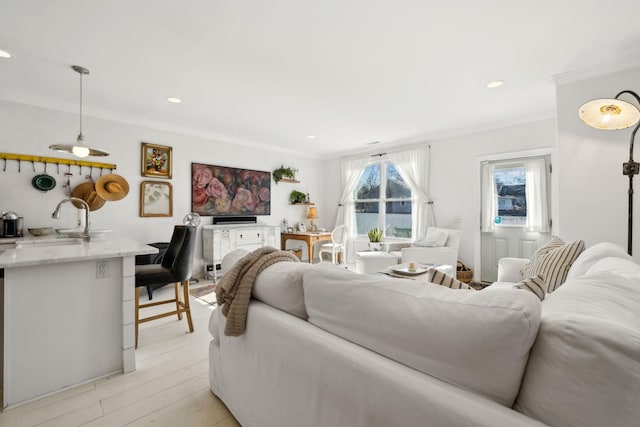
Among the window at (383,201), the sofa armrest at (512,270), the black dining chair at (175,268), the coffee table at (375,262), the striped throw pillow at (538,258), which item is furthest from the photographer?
the window at (383,201)

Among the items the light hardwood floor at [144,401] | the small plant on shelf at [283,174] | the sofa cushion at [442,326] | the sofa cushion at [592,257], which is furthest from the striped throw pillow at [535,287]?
the small plant on shelf at [283,174]

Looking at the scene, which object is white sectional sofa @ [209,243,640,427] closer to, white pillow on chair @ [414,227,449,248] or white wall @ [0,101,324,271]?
white pillow on chair @ [414,227,449,248]

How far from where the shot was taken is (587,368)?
572 millimetres

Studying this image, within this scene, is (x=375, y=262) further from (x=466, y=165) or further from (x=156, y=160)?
(x=156, y=160)

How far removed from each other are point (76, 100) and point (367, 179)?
4.69m

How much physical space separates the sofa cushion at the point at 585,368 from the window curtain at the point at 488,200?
384 cm

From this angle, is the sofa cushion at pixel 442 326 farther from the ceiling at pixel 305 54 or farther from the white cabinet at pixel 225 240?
the white cabinet at pixel 225 240

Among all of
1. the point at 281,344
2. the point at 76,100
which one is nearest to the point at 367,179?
the point at 76,100

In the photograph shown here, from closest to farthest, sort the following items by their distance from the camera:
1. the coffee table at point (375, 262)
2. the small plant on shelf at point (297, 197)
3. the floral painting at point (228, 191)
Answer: the coffee table at point (375, 262), the floral painting at point (228, 191), the small plant on shelf at point (297, 197)

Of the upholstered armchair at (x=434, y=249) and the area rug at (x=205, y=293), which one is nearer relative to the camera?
the area rug at (x=205, y=293)

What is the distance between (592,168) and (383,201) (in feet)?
10.8

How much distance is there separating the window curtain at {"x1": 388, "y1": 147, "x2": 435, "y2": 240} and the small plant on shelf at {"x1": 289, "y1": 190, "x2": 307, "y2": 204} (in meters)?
2.10

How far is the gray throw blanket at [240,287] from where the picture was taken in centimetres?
135

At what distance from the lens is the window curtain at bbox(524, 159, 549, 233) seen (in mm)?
3770
